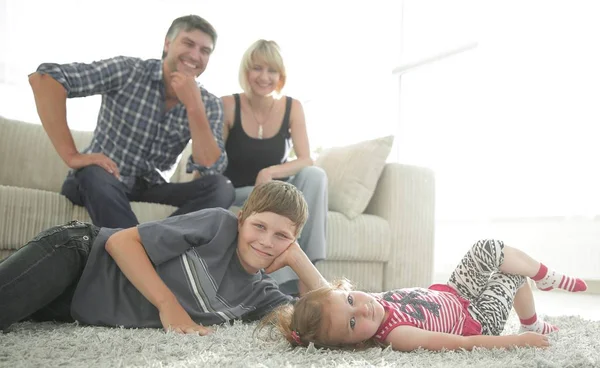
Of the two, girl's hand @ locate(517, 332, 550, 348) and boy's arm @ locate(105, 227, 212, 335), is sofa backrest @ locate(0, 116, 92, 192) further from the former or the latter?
girl's hand @ locate(517, 332, 550, 348)

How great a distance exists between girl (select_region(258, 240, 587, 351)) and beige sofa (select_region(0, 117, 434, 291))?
97cm

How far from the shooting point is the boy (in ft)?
4.43

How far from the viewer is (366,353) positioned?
3.78ft

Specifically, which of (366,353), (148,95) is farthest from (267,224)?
(148,95)

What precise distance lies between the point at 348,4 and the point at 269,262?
12.6 feet

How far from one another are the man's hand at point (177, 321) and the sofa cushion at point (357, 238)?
1145 mm

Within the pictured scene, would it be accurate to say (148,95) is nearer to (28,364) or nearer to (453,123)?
(28,364)

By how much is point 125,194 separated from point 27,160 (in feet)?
3.03

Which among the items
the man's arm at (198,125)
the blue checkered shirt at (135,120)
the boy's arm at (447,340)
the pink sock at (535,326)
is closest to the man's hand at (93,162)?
the blue checkered shirt at (135,120)

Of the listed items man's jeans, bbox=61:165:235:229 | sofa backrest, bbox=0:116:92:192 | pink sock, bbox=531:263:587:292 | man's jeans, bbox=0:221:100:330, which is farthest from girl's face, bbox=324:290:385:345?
sofa backrest, bbox=0:116:92:192

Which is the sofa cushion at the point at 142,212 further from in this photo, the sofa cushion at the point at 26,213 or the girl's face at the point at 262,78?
the girl's face at the point at 262,78

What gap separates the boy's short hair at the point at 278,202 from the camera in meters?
1.40

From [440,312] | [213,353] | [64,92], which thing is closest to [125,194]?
[64,92]

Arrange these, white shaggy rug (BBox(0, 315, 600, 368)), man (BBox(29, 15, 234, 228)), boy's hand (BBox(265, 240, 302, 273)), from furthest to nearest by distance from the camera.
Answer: man (BBox(29, 15, 234, 228)) → boy's hand (BBox(265, 240, 302, 273)) → white shaggy rug (BBox(0, 315, 600, 368))
